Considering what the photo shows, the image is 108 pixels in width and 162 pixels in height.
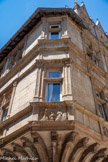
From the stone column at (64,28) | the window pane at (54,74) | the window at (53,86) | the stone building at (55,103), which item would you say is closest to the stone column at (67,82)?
the stone building at (55,103)

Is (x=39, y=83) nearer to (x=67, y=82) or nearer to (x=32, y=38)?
(x=67, y=82)

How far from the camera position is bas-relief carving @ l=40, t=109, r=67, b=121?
7126 mm

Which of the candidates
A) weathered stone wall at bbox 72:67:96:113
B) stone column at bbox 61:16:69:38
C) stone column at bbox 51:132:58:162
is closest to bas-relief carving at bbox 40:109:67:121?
stone column at bbox 51:132:58:162

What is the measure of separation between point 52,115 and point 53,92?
5.84 feet

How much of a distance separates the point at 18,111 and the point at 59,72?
3218 mm

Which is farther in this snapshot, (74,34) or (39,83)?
(74,34)

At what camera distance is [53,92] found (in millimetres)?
8766

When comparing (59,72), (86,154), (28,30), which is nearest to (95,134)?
(86,154)

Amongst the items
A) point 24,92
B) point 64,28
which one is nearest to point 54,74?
point 24,92

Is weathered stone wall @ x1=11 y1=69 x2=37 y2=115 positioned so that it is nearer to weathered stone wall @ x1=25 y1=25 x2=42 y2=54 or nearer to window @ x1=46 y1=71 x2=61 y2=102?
window @ x1=46 y1=71 x2=61 y2=102

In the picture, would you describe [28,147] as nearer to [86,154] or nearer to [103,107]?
[86,154]

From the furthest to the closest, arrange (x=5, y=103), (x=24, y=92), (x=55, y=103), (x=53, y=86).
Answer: (x=5, y=103) → (x=24, y=92) → (x=53, y=86) → (x=55, y=103)

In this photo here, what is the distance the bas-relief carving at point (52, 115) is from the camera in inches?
281

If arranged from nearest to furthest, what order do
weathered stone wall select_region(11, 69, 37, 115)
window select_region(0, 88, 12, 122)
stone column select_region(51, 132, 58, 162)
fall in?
1. stone column select_region(51, 132, 58, 162)
2. weathered stone wall select_region(11, 69, 37, 115)
3. window select_region(0, 88, 12, 122)
